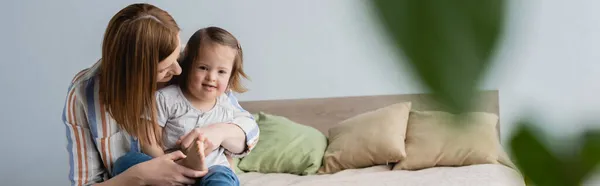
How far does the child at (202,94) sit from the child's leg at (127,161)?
0.07 meters

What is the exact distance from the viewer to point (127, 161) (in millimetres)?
2387

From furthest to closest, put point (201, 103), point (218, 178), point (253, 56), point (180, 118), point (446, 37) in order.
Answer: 1. point (253, 56)
2. point (201, 103)
3. point (180, 118)
4. point (218, 178)
5. point (446, 37)

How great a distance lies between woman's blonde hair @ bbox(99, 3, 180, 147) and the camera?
2.37 meters

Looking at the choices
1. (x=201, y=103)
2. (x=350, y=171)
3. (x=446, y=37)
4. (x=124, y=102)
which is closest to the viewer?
(x=446, y=37)

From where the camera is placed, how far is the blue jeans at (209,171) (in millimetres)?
2300

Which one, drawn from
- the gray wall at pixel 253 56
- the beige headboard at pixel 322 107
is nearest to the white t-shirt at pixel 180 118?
the gray wall at pixel 253 56

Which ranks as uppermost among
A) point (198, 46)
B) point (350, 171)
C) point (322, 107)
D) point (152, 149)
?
point (198, 46)

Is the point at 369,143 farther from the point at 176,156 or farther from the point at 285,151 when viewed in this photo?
the point at 176,156

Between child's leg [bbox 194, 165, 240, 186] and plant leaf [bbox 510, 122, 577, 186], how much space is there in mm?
2210

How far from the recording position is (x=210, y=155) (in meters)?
2.53

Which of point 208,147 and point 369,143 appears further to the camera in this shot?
point 369,143

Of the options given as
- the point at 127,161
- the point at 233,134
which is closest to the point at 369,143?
the point at 233,134

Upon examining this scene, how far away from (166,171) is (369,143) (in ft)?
4.76

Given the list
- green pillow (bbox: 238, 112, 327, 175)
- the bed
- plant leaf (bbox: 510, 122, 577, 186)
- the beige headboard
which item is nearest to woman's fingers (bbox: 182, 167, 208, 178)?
the bed
